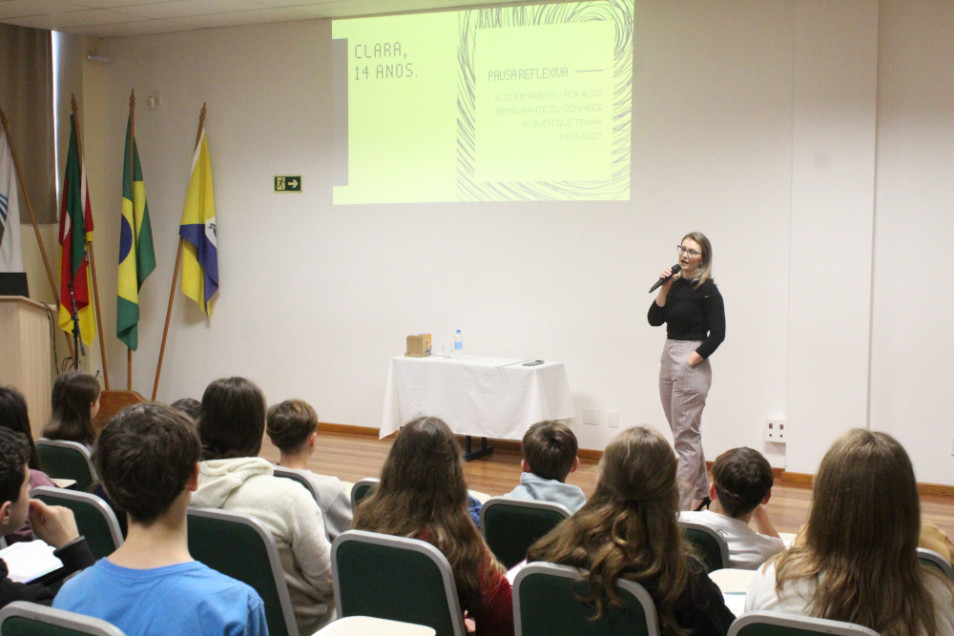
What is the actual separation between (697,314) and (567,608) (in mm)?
3104

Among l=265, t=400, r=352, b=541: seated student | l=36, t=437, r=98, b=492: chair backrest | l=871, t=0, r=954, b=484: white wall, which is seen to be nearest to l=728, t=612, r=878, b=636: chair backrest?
l=265, t=400, r=352, b=541: seated student

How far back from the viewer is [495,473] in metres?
5.66

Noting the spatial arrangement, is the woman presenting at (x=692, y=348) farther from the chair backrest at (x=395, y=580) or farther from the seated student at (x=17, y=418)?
the seated student at (x=17, y=418)

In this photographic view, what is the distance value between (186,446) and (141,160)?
6697 millimetres

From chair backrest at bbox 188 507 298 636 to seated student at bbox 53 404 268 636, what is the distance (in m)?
0.67

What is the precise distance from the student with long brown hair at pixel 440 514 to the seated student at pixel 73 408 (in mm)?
1715

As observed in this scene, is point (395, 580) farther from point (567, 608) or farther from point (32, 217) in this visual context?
point (32, 217)

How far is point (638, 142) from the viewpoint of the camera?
5.79 metres

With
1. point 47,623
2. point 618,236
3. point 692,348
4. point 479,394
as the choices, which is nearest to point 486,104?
point 618,236

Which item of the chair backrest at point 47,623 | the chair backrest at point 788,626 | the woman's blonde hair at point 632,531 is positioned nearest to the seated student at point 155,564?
the chair backrest at point 47,623

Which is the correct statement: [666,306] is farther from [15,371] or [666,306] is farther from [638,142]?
[15,371]

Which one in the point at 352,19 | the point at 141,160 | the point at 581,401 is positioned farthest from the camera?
the point at 141,160

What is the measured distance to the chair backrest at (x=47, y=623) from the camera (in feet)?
4.25

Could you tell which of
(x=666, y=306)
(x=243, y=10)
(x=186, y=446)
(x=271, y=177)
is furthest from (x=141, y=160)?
(x=186, y=446)
